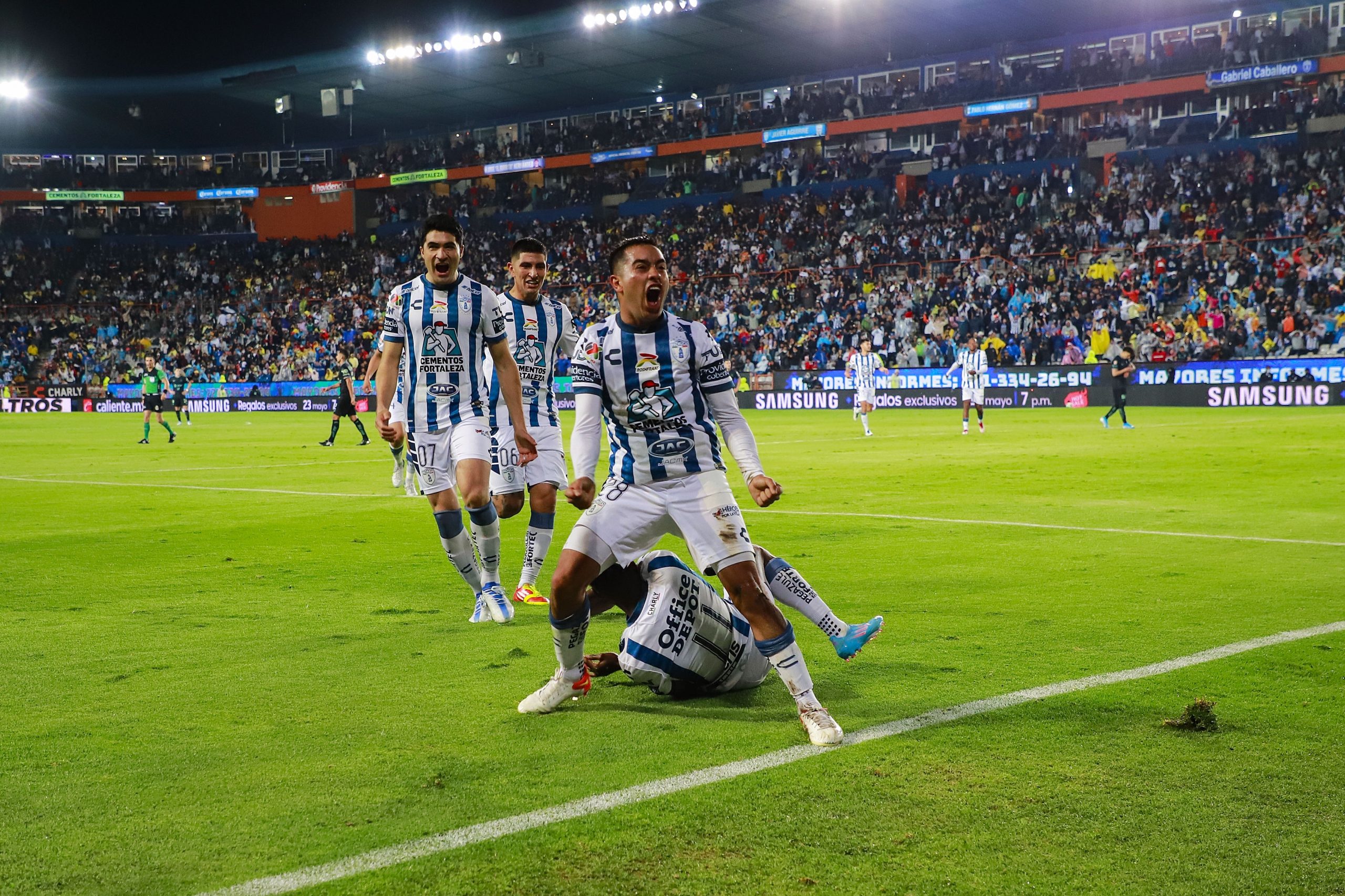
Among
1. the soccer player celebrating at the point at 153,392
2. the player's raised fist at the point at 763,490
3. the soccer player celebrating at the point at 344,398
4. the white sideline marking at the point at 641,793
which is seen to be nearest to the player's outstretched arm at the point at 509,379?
the player's raised fist at the point at 763,490

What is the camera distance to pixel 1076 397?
37.8 m

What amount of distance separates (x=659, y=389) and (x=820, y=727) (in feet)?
5.47

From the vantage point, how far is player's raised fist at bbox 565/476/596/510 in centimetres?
543

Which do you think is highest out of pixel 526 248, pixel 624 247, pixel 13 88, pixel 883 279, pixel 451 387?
pixel 13 88

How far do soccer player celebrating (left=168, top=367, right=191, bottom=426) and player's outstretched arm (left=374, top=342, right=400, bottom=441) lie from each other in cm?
3218

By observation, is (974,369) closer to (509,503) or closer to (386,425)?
(509,503)

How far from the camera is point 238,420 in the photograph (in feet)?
148

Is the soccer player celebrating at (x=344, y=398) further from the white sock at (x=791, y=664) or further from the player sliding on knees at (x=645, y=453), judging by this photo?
the white sock at (x=791, y=664)

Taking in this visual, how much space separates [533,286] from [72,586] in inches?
164

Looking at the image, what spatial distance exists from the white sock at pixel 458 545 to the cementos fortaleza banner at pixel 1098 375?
85.2 ft

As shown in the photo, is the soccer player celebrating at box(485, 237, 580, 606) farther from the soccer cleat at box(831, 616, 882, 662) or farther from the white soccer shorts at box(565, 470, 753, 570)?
the white soccer shorts at box(565, 470, 753, 570)

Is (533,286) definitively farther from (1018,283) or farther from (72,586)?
(1018,283)

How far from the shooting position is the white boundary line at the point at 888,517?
10695mm

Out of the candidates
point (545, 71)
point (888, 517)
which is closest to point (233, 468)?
point (888, 517)
